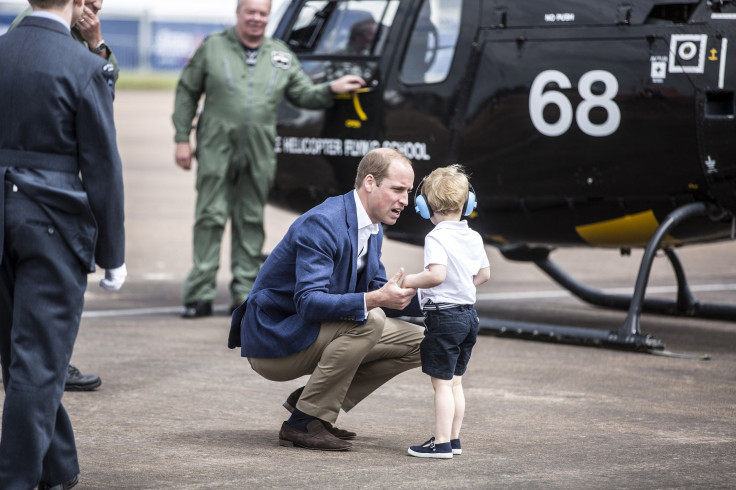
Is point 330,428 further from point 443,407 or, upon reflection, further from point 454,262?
point 454,262

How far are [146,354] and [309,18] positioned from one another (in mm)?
3175

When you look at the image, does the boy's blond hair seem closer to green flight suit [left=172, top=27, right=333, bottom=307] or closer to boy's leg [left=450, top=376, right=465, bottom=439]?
boy's leg [left=450, top=376, right=465, bottom=439]

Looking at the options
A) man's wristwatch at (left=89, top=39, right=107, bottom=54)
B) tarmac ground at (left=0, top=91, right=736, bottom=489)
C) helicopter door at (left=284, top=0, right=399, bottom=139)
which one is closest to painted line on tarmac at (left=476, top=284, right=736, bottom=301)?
tarmac ground at (left=0, top=91, right=736, bottom=489)

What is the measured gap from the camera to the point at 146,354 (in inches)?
275

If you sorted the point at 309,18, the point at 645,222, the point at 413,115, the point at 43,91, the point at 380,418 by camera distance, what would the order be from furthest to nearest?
the point at 309,18 < the point at 413,115 < the point at 645,222 < the point at 380,418 < the point at 43,91

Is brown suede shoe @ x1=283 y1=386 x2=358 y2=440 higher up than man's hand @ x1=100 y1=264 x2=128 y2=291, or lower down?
lower down

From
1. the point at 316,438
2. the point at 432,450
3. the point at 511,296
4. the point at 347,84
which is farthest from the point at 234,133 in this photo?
the point at 432,450

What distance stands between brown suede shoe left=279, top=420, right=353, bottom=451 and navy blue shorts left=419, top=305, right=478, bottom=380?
0.48 m

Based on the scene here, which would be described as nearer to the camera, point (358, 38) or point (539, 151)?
point (539, 151)

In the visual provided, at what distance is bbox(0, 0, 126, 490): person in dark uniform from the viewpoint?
144 inches

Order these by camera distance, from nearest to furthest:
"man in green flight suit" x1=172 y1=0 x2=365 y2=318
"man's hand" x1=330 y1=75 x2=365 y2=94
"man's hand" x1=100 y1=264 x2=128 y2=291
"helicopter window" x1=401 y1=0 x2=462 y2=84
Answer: "man's hand" x1=100 y1=264 x2=128 y2=291, "helicopter window" x1=401 y1=0 x2=462 y2=84, "man's hand" x1=330 y1=75 x2=365 y2=94, "man in green flight suit" x1=172 y1=0 x2=365 y2=318

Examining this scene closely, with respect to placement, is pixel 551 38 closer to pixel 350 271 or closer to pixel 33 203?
pixel 350 271

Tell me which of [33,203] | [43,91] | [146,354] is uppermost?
[43,91]

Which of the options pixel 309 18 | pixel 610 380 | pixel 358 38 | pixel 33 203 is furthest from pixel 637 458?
pixel 309 18
